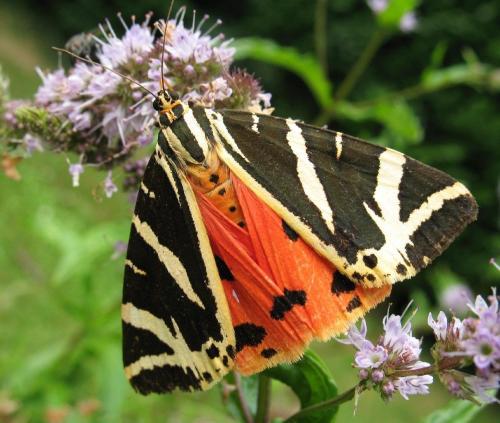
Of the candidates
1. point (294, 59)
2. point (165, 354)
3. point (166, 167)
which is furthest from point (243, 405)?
point (294, 59)

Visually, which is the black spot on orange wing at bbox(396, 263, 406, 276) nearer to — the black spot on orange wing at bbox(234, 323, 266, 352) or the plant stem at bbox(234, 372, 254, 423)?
the black spot on orange wing at bbox(234, 323, 266, 352)

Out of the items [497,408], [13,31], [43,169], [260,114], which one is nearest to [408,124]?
[260,114]

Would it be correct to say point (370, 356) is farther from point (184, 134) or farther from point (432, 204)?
point (184, 134)

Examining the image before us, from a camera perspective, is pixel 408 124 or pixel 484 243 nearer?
pixel 408 124

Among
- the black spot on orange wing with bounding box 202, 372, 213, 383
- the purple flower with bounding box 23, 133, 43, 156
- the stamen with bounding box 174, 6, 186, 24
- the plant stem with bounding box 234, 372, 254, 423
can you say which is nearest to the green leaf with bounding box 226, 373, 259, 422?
the plant stem with bounding box 234, 372, 254, 423

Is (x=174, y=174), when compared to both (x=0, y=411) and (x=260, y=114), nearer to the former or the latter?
(x=260, y=114)

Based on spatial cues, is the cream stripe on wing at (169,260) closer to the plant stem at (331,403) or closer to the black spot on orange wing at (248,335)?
the black spot on orange wing at (248,335)
